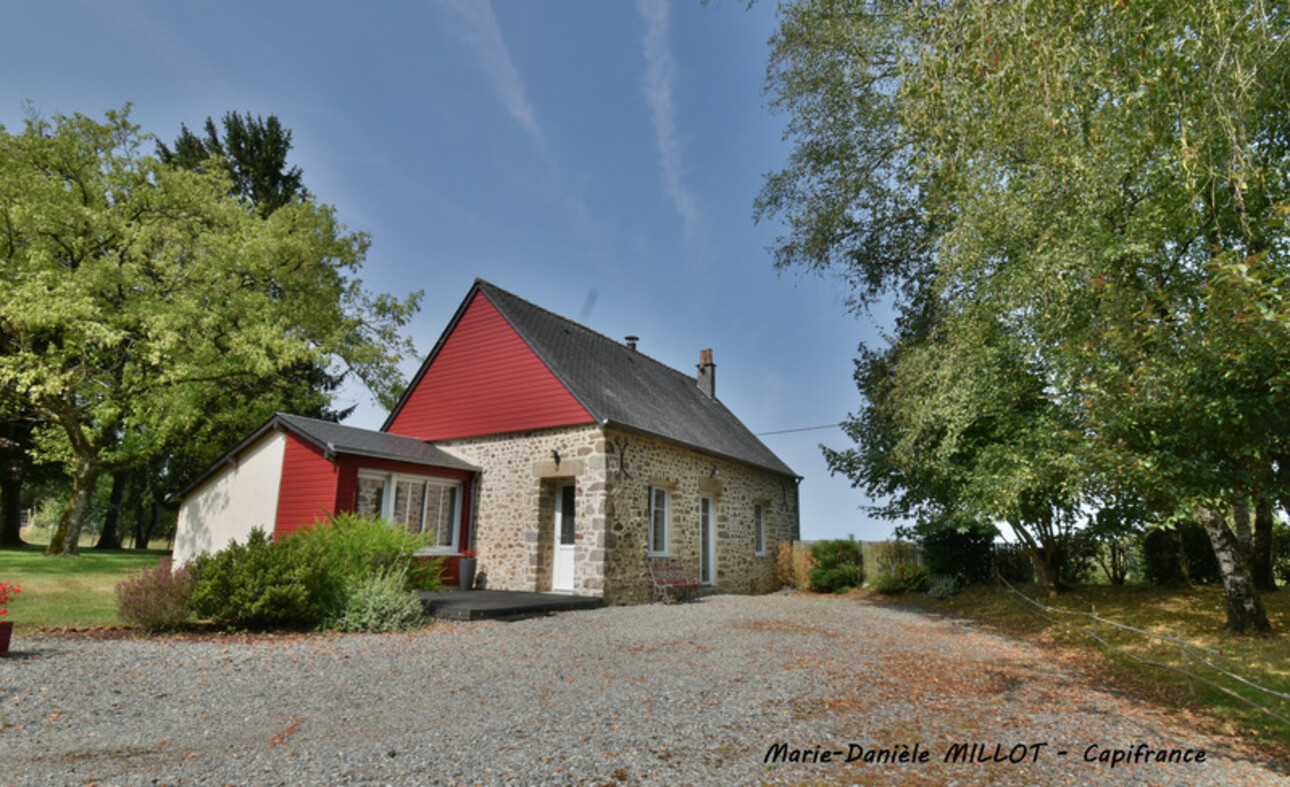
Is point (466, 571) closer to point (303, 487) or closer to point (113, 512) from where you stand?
point (303, 487)

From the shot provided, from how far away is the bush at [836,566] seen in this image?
16297 millimetres

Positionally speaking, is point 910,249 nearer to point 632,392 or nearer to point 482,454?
point 632,392

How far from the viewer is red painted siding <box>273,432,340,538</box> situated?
11031mm

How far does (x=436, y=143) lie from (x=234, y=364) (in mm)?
9748

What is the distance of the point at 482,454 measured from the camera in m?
13.3

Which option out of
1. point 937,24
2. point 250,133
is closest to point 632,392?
point 937,24

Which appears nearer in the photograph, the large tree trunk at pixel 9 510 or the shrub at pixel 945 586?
the shrub at pixel 945 586

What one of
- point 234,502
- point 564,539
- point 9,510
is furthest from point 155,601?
point 9,510

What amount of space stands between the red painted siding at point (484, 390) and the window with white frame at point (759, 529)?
7.20 m

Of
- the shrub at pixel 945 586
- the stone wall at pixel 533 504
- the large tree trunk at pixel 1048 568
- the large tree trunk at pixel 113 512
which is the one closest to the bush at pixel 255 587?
the stone wall at pixel 533 504

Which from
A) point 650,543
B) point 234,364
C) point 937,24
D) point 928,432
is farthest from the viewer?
point 234,364

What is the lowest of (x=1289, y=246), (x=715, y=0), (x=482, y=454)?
(x=482, y=454)

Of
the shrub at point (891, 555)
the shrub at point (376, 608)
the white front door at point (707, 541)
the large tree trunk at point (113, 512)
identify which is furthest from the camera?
the large tree trunk at point (113, 512)

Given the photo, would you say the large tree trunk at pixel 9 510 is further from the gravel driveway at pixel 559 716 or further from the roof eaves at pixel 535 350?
the gravel driveway at pixel 559 716
